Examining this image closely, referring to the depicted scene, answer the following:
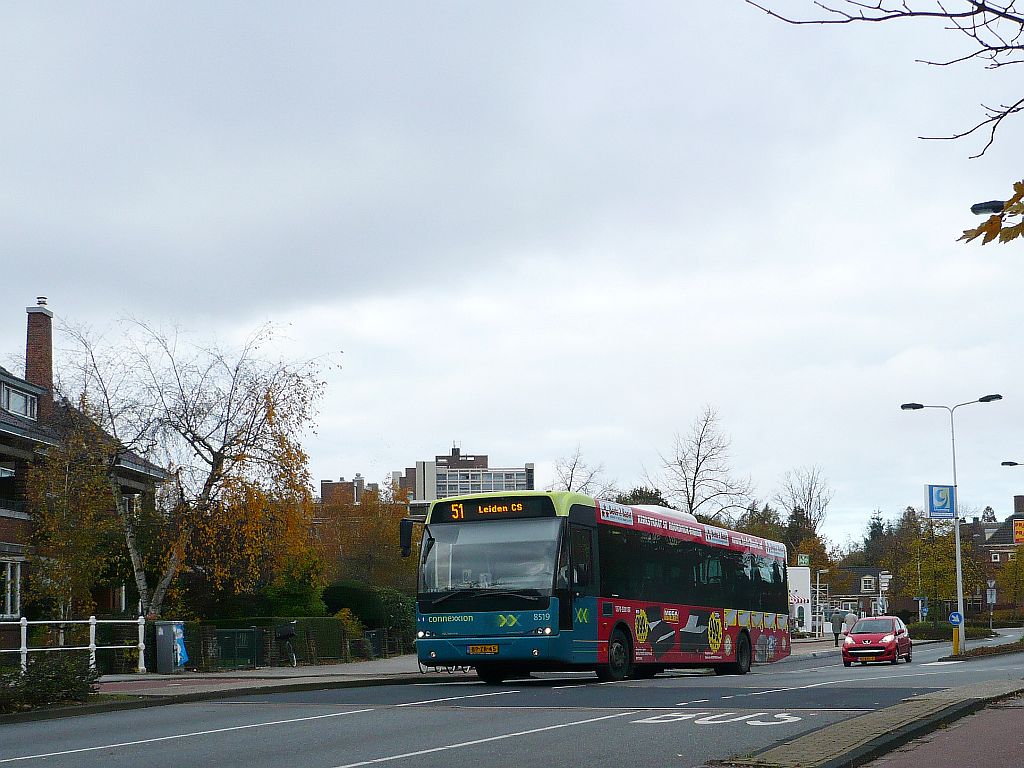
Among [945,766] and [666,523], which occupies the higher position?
[666,523]

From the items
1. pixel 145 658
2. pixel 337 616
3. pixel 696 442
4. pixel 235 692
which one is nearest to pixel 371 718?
pixel 235 692

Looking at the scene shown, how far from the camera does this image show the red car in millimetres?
38688

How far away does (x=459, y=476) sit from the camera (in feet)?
564

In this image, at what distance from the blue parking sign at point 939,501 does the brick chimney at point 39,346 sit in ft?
109

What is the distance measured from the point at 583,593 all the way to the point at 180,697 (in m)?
7.07

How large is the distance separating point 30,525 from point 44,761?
29.9 m

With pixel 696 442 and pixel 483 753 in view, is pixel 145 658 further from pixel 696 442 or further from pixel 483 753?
pixel 696 442

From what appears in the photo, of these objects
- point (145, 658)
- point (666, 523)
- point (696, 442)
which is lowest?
point (145, 658)

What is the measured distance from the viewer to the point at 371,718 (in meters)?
15.1

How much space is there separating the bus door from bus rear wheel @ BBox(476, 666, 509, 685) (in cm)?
226

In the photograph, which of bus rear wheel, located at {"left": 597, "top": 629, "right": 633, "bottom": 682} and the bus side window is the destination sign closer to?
the bus side window

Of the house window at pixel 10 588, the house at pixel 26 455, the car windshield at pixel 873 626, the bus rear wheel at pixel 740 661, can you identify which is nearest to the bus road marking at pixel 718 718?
the bus rear wheel at pixel 740 661

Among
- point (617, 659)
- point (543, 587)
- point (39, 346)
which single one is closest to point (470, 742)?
point (543, 587)

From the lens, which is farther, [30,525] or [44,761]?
[30,525]
